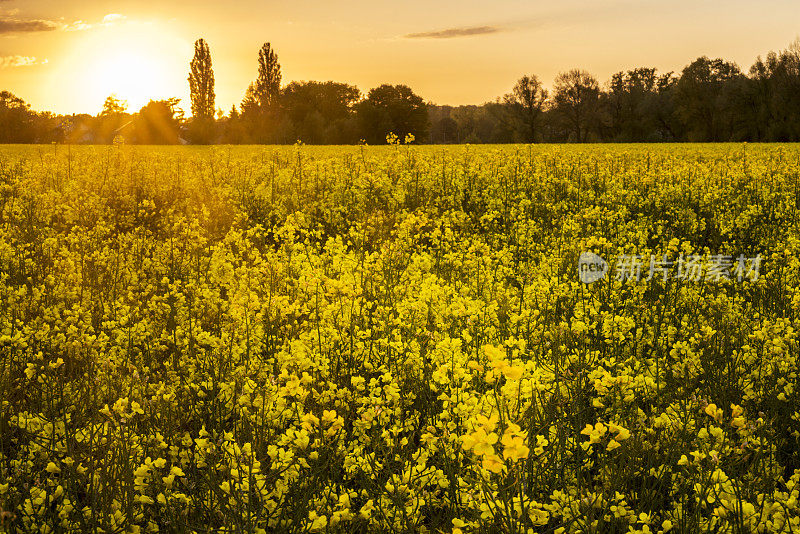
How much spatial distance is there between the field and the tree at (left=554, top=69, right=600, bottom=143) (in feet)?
241

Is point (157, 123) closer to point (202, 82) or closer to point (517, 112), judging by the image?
point (202, 82)

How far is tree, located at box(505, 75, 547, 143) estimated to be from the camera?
82.2 metres

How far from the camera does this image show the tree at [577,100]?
80.3 m

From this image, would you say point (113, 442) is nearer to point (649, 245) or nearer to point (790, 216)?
point (649, 245)

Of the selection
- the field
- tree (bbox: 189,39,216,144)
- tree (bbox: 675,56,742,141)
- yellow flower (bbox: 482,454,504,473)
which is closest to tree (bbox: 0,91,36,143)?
tree (bbox: 189,39,216,144)

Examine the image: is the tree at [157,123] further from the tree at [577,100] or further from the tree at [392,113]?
the tree at [577,100]

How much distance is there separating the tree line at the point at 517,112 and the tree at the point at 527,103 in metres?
0.13

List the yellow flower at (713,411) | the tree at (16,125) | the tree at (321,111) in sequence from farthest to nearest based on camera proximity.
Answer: the tree at (321,111)
the tree at (16,125)
the yellow flower at (713,411)

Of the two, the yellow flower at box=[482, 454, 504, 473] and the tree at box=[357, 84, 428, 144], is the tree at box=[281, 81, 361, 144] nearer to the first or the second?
the tree at box=[357, 84, 428, 144]

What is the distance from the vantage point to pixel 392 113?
75.4m

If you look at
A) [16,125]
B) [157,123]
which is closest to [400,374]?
[157,123]

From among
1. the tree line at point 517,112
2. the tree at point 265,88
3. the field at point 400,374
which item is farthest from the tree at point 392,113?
Answer: the field at point 400,374

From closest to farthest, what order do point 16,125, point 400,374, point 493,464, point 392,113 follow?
point 493,464 → point 400,374 → point 16,125 → point 392,113

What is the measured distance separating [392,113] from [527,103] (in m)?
19.5
